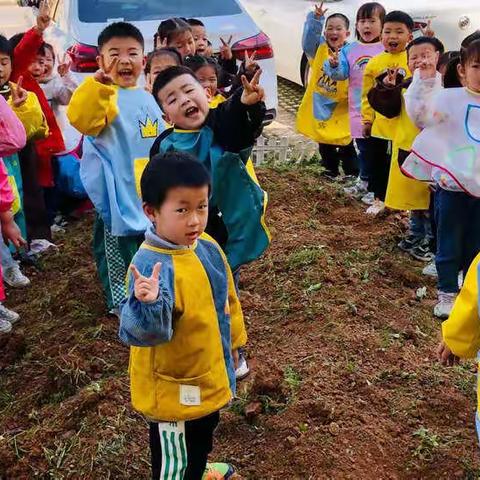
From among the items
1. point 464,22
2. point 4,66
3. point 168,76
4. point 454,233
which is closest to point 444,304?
point 454,233

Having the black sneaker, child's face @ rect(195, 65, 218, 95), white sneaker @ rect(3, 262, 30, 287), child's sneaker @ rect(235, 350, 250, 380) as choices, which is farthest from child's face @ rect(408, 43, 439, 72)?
white sneaker @ rect(3, 262, 30, 287)

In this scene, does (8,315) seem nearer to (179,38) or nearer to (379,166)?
(179,38)

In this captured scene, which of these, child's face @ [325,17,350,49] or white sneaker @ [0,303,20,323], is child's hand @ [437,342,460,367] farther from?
child's face @ [325,17,350,49]

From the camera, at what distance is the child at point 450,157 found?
3.72 m

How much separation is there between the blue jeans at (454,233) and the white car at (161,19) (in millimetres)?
2778

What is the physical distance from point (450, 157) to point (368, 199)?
6.67ft

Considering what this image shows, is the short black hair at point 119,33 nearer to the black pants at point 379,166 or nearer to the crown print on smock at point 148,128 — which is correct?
the crown print on smock at point 148,128

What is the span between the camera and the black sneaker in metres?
4.92

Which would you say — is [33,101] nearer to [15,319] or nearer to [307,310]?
[15,319]

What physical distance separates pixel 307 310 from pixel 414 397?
91cm

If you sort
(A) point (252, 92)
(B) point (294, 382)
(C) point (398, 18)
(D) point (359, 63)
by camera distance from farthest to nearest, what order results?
(D) point (359, 63)
(C) point (398, 18)
(B) point (294, 382)
(A) point (252, 92)

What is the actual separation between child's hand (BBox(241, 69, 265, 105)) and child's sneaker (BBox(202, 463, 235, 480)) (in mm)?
1401

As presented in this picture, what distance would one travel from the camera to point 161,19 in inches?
258

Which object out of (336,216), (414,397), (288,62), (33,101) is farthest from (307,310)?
(288,62)
